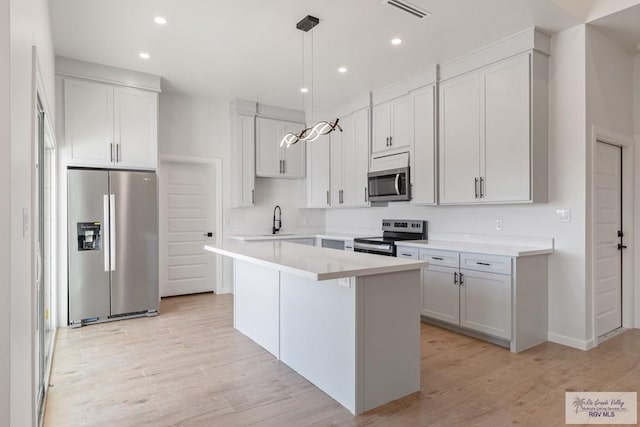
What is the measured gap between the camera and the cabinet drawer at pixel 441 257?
12.1 ft

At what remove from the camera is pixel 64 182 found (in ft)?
13.2

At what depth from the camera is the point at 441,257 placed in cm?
383

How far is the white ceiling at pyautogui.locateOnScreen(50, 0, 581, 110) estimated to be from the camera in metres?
3.01

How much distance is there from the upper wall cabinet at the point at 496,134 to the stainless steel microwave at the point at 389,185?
49cm

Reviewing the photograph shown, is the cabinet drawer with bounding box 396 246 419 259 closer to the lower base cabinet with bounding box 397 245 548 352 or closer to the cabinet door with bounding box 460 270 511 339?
the lower base cabinet with bounding box 397 245 548 352

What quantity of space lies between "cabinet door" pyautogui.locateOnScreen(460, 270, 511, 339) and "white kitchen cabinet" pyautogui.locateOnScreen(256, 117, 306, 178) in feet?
10.7

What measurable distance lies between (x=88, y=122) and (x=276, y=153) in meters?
2.53

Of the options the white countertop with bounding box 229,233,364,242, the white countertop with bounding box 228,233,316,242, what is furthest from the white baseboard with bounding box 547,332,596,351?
the white countertop with bounding box 228,233,316,242

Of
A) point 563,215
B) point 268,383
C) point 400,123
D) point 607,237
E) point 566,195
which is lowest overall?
point 268,383

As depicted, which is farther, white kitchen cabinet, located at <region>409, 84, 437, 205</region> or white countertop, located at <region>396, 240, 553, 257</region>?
white kitchen cabinet, located at <region>409, 84, 437, 205</region>

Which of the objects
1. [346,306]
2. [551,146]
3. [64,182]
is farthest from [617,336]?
[64,182]

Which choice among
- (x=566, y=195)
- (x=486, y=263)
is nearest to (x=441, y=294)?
(x=486, y=263)

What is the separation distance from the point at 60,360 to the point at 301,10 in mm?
3526

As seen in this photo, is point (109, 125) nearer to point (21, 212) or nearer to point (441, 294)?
point (21, 212)
